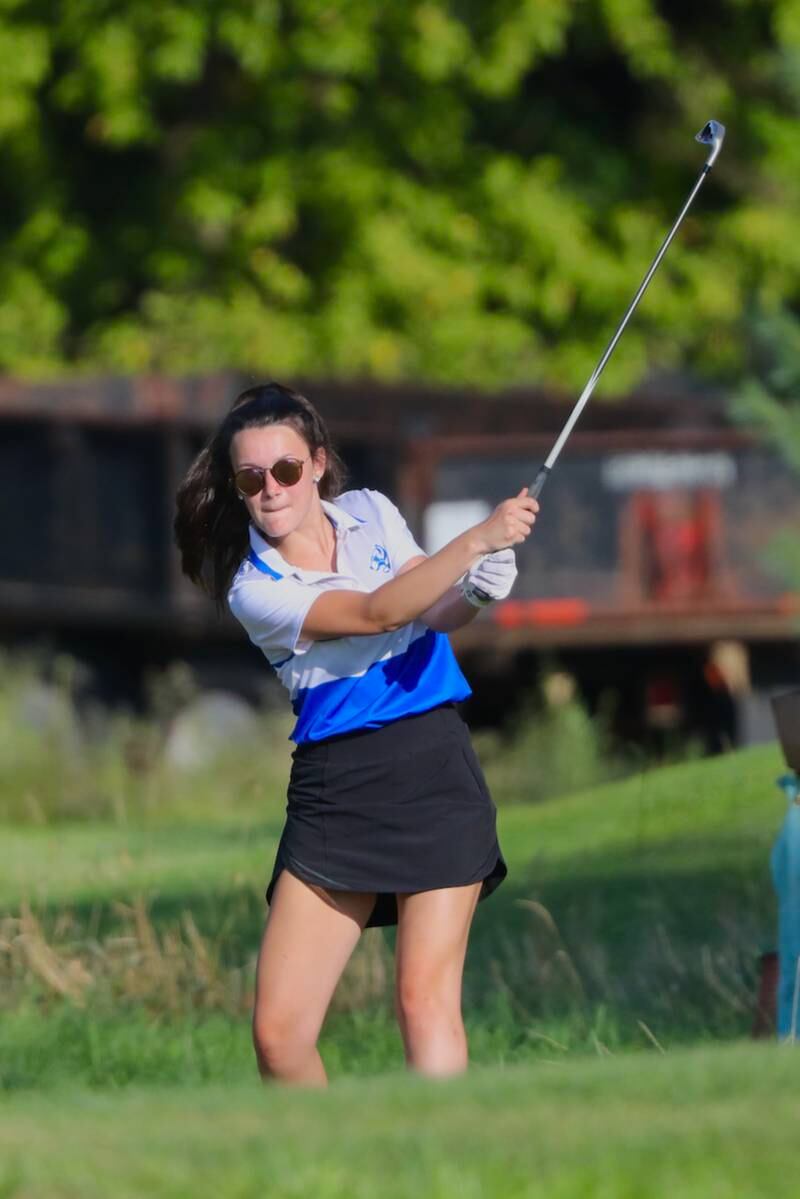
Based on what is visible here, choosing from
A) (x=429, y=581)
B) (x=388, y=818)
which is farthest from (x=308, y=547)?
(x=388, y=818)

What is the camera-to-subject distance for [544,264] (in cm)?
1950

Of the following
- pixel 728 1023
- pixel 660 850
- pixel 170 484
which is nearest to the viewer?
pixel 728 1023

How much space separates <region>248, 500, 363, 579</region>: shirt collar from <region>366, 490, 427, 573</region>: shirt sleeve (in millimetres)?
61

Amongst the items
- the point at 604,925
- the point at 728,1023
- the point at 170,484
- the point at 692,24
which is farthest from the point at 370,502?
the point at 692,24

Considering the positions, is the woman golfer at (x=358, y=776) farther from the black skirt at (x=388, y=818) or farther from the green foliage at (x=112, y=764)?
the green foliage at (x=112, y=764)

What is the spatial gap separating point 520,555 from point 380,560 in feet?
21.2

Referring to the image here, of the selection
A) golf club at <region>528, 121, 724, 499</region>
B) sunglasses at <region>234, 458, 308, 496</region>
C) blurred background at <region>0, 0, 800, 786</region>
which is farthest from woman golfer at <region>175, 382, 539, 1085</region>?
blurred background at <region>0, 0, 800, 786</region>

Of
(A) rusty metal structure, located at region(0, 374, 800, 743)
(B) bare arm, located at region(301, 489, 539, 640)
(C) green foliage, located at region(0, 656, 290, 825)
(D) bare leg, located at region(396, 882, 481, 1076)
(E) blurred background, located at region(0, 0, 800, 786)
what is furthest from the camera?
(E) blurred background, located at region(0, 0, 800, 786)

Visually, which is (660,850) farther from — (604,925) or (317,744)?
(317,744)

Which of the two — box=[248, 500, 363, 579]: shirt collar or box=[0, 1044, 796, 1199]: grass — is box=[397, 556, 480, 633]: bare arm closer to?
box=[248, 500, 363, 579]: shirt collar

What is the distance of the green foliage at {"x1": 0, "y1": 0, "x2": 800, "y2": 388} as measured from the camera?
61.3ft

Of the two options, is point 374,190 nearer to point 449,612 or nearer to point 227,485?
point 227,485

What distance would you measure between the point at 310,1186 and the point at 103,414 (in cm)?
974

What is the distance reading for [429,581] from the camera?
15.2ft
